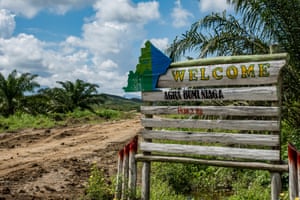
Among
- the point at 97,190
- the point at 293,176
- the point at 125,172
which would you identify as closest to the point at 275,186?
the point at 293,176

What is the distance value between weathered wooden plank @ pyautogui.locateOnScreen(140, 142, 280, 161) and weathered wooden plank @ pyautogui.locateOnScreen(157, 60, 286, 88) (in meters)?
0.82

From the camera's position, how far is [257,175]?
23.8 feet

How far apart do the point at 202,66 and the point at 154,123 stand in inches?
42.4

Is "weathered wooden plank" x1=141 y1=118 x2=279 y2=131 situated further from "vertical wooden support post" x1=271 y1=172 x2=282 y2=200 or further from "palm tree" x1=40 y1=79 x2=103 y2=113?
"palm tree" x1=40 y1=79 x2=103 y2=113

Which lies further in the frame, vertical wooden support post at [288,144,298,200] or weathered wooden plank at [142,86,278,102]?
weathered wooden plank at [142,86,278,102]

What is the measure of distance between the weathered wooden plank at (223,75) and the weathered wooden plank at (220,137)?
2.12ft

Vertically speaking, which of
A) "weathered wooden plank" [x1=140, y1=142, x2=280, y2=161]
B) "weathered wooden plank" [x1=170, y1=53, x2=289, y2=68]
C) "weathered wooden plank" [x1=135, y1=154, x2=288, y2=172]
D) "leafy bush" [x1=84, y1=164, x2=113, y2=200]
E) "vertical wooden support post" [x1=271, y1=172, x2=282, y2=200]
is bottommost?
"leafy bush" [x1=84, y1=164, x2=113, y2=200]

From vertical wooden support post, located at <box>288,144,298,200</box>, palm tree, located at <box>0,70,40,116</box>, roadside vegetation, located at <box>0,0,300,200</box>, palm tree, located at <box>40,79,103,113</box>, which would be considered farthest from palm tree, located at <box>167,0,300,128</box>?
palm tree, located at <box>40,79,103,113</box>

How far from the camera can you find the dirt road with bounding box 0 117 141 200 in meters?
6.91

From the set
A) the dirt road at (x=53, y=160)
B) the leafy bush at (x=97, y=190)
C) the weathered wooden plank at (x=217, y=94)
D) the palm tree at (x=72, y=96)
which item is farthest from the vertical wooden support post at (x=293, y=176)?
the palm tree at (x=72, y=96)

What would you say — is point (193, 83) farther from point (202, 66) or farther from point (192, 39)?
point (192, 39)

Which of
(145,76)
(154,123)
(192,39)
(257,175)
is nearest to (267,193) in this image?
(257,175)

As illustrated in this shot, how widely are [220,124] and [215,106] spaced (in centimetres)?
26

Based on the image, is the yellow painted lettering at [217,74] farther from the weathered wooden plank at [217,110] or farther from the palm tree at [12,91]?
the palm tree at [12,91]
